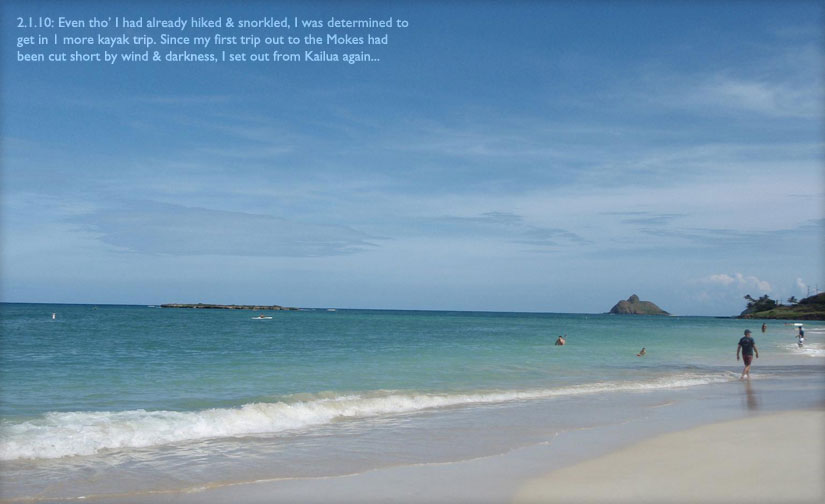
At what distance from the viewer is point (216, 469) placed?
8.33 meters

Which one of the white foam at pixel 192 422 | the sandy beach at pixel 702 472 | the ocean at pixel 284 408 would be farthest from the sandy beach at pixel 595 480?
the white foam at pixel 192 422

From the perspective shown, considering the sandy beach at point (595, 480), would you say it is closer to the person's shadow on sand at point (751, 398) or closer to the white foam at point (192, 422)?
the white foam at point (192, 422)

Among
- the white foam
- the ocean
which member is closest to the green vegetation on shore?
the ocean

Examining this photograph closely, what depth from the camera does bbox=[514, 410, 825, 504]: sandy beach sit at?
7016mm

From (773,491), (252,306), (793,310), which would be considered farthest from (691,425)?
(252,306)

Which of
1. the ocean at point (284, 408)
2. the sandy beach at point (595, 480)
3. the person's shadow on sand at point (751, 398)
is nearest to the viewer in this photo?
the sandy beach at point (595, 480)

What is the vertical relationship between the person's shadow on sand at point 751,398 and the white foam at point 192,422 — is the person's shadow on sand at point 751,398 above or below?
below

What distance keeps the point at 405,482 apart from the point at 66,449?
18.3 ft

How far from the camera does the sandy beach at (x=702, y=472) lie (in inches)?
276

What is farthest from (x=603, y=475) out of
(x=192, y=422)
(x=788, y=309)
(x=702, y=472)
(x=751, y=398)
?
(x=788, y=309)

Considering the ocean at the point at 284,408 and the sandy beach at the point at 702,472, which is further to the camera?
the ocean at the point at 284,408

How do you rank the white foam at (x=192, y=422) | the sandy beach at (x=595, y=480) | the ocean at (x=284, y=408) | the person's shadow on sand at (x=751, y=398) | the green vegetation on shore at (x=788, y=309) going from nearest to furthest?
the sandy beach at (x=595, y=480), the ocean at (x=284, y=408), the white foam at (x=192, y=422), the person's shadow on sand at (x=751, y=398), the green vegetation on shore at (x=788, y=309)

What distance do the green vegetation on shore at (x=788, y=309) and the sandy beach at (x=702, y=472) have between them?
143 metres

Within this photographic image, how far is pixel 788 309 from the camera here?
14388cm
